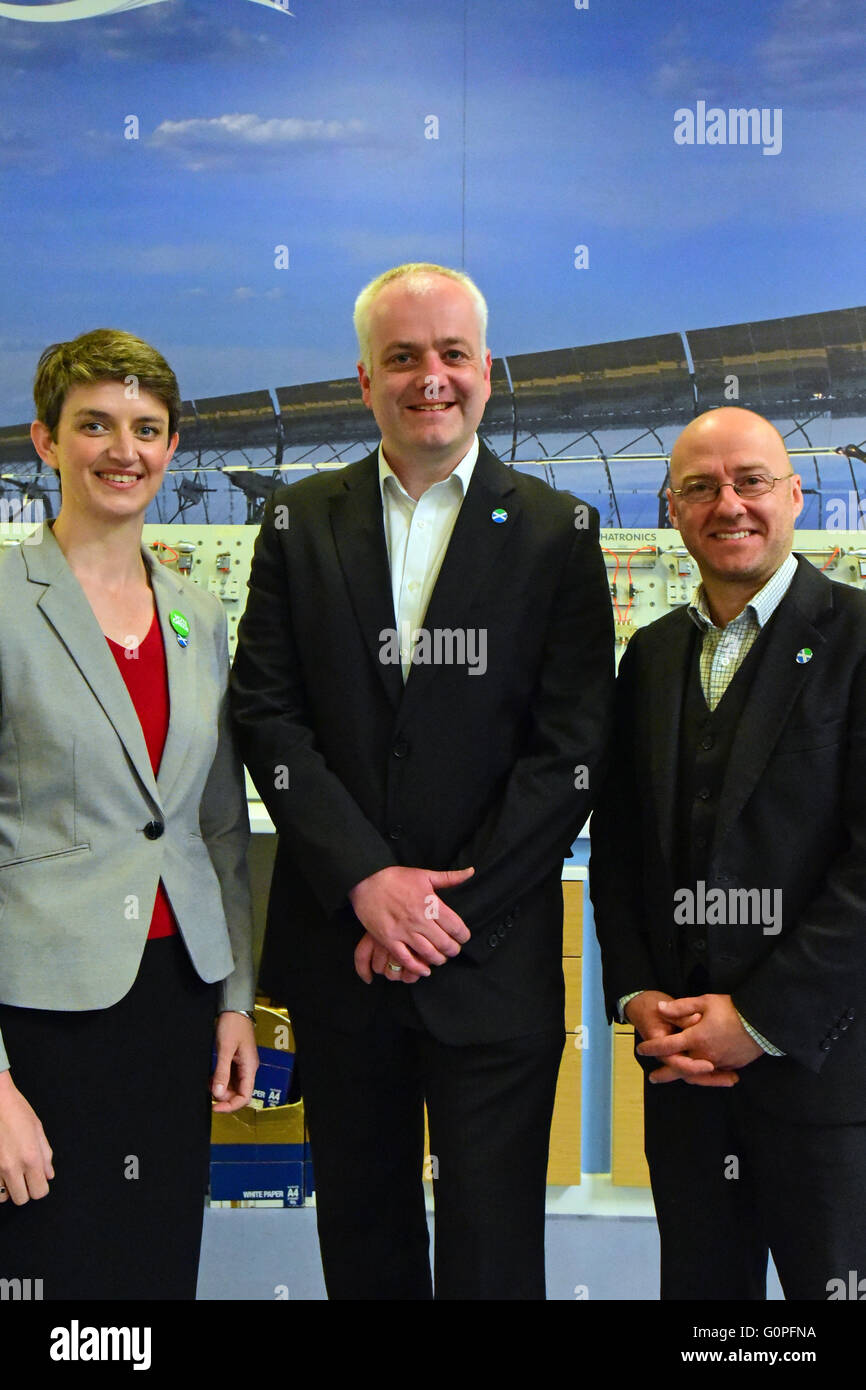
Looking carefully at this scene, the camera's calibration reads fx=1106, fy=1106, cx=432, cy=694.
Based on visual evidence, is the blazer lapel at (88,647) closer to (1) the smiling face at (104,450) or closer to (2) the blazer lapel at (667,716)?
(1) the smiling face at (104,450)

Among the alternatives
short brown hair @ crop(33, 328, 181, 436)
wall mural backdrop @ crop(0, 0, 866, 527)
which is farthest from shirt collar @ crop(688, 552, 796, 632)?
wall mural backdrop @ crop(0, 0, 866, 527)

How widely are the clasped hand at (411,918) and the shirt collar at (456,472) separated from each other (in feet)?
1.82

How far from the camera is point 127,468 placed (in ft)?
4.70

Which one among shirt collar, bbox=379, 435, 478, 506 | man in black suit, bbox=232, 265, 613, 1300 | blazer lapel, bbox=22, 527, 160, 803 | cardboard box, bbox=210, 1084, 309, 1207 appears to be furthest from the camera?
cardboard box, bbox=210, 1084, 309, 1207

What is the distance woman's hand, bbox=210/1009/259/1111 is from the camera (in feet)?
5.14

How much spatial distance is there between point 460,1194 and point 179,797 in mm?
656

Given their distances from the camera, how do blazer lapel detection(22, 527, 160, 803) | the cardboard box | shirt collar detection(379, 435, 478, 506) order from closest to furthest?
blazer lapel detection(22, 527, 160, 803) → shirt collar detection(379, 435, 478, 506) → the cardboard box

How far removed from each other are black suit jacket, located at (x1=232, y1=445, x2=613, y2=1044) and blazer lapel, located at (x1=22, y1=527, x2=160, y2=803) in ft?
0.67

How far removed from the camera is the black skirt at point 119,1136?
1.34m

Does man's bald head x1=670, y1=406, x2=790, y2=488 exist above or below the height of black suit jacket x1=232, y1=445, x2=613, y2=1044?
above

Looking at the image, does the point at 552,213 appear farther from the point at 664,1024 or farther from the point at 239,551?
the point at 664,1024

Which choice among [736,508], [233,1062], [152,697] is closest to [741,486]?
[736,508]

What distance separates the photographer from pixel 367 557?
1588 mm

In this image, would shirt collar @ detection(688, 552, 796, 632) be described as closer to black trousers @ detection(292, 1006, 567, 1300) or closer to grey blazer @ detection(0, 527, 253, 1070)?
black trousers @ detection(292, 1006, 567, 1300)
